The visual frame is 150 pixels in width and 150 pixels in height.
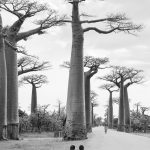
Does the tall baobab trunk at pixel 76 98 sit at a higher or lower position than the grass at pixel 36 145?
higher

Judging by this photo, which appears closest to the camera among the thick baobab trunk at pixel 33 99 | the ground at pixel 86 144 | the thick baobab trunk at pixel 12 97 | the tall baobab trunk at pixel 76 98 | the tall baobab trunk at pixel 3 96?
the ground at pixel 86 144

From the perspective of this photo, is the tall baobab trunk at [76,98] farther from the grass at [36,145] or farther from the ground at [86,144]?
the grass at [36,145]

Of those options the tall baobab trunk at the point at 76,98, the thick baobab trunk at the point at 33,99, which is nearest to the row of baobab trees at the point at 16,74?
the tall baobab trunk at the point at 76,98

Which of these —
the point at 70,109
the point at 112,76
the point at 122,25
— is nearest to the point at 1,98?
the point at 70,109

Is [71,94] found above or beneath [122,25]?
beneath

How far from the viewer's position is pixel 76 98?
20859 mm

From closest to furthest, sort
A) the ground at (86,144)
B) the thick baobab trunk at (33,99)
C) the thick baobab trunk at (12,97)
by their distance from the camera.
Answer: the ground at (86,144) < the thick baobab trunk at (12,97) < the thick baobab trunk at (33,99)

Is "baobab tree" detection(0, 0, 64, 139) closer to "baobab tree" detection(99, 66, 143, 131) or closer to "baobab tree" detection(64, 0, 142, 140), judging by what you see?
"baobab tree" detection(64, 0, 142, 140)

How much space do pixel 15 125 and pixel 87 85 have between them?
49.8ft

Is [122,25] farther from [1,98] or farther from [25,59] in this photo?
[25,59]

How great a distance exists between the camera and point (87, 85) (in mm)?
36406

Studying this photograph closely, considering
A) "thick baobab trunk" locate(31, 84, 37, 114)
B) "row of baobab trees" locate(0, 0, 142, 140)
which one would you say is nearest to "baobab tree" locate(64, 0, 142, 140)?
"row of baobab trees" locate(0, 0, 142, 140)

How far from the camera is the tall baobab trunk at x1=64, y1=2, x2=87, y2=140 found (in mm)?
20641

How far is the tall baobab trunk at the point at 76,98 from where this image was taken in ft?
67.7
